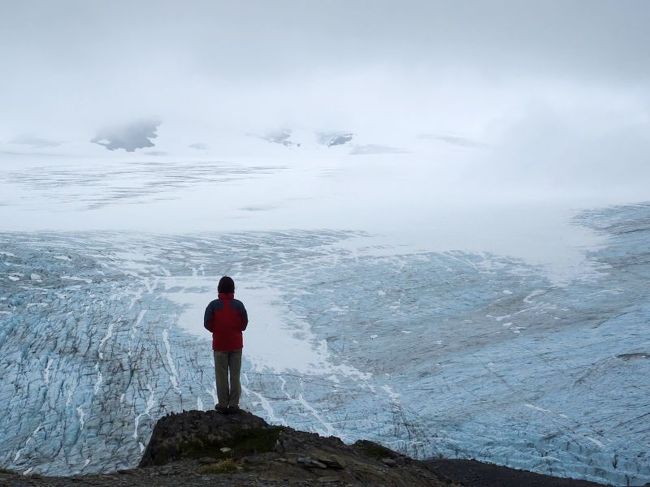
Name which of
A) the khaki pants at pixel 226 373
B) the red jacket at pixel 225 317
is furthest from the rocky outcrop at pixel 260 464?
the red jacket at pixel 225 317

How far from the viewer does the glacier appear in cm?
830

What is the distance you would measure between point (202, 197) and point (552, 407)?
2332 centimetres

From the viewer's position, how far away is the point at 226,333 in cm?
652

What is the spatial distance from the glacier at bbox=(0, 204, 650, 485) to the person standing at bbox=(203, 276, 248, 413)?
1.90 m

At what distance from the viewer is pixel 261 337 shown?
12.1 meters

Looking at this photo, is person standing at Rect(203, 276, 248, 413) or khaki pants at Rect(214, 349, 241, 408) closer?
person standing at Rect(203, 276, 248, 413)

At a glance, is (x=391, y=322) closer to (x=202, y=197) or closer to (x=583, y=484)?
(x=583, y=484)

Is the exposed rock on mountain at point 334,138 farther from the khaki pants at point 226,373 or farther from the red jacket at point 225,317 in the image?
the red jacket at point 225,317

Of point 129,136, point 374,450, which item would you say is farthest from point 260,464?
point 129,136

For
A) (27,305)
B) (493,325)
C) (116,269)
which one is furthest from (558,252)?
(27,305)

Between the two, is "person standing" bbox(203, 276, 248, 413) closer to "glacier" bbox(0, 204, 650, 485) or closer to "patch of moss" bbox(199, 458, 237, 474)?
"patch of moss" bbox(199, 458, 237, 474)

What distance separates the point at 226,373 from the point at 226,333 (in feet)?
1.36

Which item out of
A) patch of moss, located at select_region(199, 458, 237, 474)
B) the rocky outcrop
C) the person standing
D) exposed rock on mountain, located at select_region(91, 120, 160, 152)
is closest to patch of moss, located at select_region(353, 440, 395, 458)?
the rocky outcrop

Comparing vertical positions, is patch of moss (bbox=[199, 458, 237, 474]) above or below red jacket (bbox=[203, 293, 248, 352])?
below
